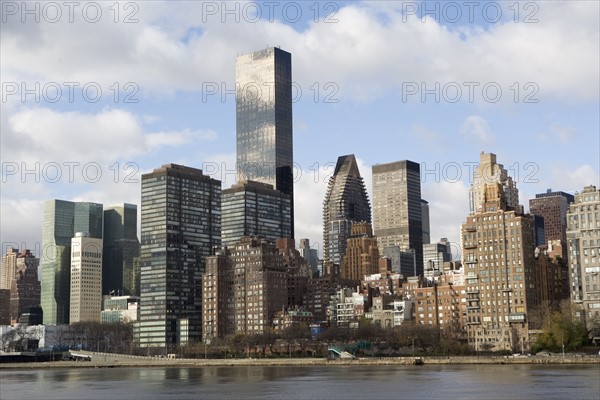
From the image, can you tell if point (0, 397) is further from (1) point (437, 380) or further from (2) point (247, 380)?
(1) point (437, 380)

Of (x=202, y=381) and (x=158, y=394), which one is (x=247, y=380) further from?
(x=158, y=394)

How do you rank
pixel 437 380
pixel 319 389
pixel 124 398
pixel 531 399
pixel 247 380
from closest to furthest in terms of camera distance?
pixel 531 399 < pixel 124 398 < pixel 319 389 < pixel 437 380 < pixel 247 380

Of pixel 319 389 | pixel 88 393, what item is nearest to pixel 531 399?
pixel 319 389

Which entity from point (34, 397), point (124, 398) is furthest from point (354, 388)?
point (34, 397)

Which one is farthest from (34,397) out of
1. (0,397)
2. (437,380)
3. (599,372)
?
(599,372)

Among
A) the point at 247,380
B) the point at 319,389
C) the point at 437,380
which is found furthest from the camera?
the point at 247,380

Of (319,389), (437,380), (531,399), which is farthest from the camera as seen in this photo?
(437,380)

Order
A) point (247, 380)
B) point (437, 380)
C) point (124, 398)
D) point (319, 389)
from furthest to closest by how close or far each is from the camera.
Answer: point (247, 380), point (437, 380), point (319, 389), point (124, 398)

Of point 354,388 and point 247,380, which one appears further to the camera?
point 247,380

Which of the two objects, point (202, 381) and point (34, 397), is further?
point (202, 381)
